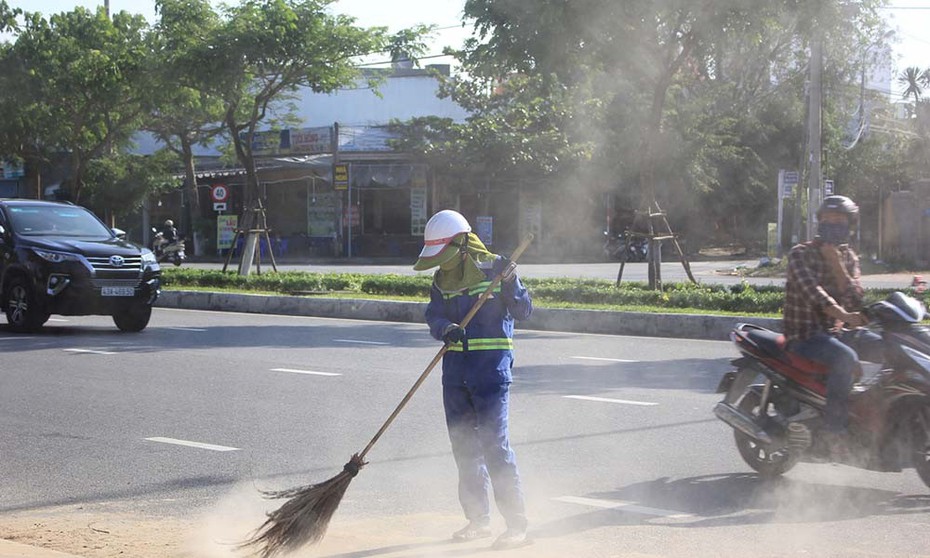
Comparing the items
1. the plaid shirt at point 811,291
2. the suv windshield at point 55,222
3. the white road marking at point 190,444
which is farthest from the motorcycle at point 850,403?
the suv windshield at point 55,222

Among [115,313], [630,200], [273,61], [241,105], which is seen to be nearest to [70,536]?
[115,313]

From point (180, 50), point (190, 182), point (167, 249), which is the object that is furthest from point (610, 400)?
point (190, 182)

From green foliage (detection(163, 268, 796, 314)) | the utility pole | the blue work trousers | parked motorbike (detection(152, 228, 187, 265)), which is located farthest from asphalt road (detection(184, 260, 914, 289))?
the blue work trousers

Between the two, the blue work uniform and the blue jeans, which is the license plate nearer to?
the blue work uniform

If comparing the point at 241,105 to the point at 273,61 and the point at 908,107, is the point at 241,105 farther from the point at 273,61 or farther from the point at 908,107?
the point at 908,107

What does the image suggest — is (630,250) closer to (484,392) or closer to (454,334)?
(484,392)

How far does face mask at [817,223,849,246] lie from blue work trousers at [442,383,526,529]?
227 centimetres

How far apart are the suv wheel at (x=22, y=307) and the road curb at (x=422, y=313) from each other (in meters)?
4.94

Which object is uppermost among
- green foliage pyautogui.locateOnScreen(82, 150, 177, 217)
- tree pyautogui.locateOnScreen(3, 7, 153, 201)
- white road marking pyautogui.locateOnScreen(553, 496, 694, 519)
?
tree pyautogui.locateOnScreen(3, 7, 153, 201)

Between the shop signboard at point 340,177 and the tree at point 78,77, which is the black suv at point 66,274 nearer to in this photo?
the tree at point 78,77

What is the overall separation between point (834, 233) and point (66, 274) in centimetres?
1063

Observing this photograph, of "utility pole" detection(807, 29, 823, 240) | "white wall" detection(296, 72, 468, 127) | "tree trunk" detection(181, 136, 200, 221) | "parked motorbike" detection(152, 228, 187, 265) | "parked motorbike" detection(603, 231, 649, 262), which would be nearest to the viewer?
"utility pole" detection(807, 29, 823, 240)

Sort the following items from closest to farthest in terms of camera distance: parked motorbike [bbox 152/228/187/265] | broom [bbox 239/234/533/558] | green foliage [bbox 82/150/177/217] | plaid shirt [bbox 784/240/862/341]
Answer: broom [bbox 239/234/533/558], plaid shirt [bbox 784/240/862/341], parked motorbike [bbox 152/228/187/265], green foliage [bbox 82/150/177/217]

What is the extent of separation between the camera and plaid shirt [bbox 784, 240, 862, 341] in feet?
20.9
